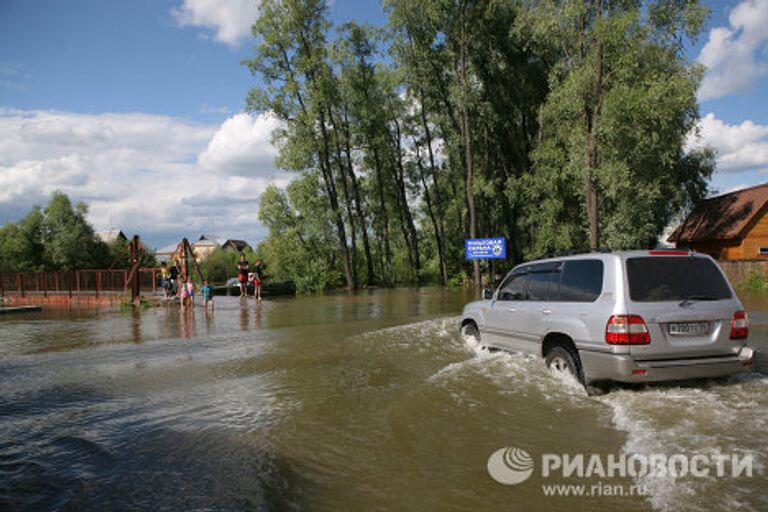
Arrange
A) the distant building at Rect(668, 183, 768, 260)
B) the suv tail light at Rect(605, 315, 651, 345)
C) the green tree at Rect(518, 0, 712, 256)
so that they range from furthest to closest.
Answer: the distant building at Rect(668, 183, 768, 260)
the green tree at Rect(518, 0, 712, 256)
the suv tail light at Rect(605, 315, 651, 345)

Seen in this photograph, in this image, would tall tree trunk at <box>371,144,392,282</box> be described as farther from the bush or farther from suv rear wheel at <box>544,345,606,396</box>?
suv rear wheel at <box>544,345,606,396</box>

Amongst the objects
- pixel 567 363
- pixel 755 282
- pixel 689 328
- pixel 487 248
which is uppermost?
pixel 487 248

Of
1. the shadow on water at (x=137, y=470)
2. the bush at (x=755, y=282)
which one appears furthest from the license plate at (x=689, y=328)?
the bush at (x=755, y=282)

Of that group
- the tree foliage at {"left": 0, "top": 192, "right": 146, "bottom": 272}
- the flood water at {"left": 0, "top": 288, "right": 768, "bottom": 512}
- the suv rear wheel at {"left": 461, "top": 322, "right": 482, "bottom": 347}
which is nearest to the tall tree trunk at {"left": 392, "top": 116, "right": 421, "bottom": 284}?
the tree foliage at {"left": 0, "top": 192, "right": 146, "bottom": 272}

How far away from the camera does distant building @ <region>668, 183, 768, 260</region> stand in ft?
102

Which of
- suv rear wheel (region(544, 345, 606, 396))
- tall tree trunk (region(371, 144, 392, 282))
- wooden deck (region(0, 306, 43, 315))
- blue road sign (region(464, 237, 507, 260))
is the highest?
tall tree trunk (region(371, 144, 392, 282))

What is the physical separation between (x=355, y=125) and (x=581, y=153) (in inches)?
825

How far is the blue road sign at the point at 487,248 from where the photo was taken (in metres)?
25.1

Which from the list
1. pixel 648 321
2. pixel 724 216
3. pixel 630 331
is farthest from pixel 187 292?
pixel 724 216

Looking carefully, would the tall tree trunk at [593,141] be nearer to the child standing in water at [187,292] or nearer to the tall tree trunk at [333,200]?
the tall tree trunk at [333,200]

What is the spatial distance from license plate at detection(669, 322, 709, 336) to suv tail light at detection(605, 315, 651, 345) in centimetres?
32

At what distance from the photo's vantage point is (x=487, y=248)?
2586 cm

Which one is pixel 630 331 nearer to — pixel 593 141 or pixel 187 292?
pixel 187 292

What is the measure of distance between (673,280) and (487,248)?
65.9 feet
